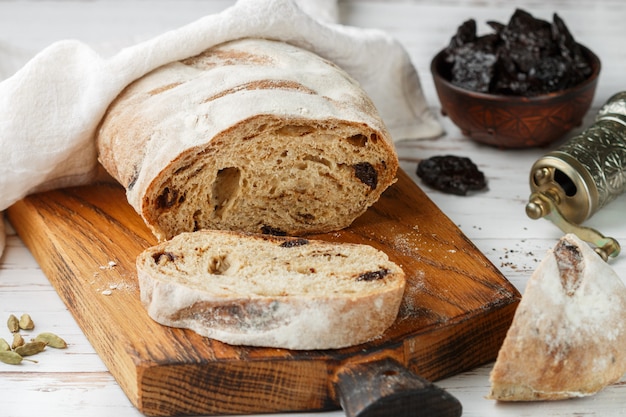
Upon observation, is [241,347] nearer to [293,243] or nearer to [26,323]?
[293,243]

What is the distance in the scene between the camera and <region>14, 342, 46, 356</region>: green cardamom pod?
3.23m

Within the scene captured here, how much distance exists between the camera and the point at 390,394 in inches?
108

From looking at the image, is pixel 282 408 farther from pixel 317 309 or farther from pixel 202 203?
pixel 202 203

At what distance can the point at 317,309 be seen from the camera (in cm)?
295

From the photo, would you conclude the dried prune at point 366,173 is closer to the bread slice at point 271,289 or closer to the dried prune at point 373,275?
the bread slice at point 271,289

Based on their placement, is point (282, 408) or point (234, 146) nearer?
point (282, 408)

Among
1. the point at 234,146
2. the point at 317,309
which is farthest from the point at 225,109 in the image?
the point at 317,309

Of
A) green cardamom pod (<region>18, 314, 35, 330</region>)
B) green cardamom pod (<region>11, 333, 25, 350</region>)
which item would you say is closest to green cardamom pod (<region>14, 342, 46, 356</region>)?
green cardamom pod (<region>11, 333, 25, 350</region>)

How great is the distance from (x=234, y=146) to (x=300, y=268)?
0.56 metres

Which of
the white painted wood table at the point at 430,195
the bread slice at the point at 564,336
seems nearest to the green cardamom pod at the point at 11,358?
the white painted wood table at the point at 430,195

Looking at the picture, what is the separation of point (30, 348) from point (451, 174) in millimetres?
1996

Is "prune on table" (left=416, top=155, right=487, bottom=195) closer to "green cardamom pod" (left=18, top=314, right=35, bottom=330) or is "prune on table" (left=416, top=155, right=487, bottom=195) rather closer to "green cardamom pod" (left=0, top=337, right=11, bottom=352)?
"green cardamom pod" (left=18, top=314, right=35, bottom=330)

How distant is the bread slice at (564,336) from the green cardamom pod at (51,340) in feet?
4.73

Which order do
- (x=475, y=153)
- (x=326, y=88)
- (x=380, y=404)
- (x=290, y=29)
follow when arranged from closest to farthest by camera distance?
(x=380, y=404) → (x=326, y=88) → (x=290, y=29) → (x=475, y=153)
